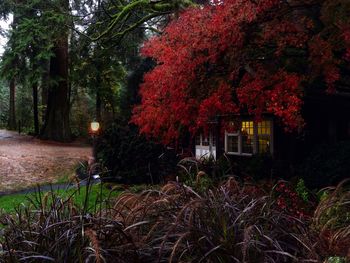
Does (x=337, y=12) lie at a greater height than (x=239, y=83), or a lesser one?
greater

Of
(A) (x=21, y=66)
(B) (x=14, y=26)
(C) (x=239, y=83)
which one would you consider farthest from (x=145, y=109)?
(B) (x=14, y=26)

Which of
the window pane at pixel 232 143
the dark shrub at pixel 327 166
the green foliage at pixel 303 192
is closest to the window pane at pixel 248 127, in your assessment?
the window pane at pixel 232 143

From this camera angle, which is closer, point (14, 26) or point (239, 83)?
point (239, 83)

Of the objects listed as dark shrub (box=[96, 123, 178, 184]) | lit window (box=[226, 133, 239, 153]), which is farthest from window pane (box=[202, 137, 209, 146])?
dark shrub (box=[96, 123, 178, 184])

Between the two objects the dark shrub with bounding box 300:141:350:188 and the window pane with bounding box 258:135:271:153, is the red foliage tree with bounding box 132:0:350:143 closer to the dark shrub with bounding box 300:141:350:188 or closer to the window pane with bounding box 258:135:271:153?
the dark shrub with bounding box 300:141:350:188

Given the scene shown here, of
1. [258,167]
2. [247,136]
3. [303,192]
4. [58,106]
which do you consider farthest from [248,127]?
[58,106]

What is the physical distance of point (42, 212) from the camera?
158 inches

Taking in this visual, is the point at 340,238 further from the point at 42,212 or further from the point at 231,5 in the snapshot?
the point at 231,5

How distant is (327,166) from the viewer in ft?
36.0

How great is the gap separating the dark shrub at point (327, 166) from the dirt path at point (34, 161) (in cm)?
880

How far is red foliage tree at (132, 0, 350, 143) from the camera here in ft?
29.3

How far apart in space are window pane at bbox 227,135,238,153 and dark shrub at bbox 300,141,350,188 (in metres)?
4.12

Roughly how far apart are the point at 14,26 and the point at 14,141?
285 inches

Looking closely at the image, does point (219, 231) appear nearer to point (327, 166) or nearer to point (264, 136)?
point (327, 166)
